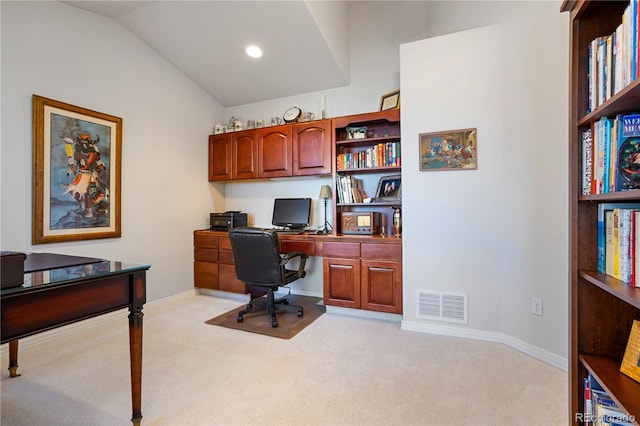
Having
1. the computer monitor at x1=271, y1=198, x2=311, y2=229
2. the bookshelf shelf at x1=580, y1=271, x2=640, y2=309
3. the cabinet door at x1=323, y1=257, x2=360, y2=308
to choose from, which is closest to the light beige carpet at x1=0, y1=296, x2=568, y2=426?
the cabinet door at x1=323, y1=257, x2=360, y2=308

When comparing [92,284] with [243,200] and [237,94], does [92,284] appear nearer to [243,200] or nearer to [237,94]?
[243,200]

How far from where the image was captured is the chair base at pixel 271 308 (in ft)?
9.59

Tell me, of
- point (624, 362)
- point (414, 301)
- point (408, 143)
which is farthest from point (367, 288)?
point (624, 362)

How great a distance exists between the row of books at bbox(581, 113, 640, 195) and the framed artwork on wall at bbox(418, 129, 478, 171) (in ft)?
4.75

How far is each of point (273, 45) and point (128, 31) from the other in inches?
61.4

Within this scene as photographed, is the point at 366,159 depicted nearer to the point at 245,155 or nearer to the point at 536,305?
the point at 245,155

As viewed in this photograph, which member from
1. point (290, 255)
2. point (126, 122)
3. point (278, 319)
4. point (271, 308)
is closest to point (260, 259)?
point (290, 255)

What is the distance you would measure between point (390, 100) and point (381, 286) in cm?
199

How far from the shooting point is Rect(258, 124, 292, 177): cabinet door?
11.9 feet

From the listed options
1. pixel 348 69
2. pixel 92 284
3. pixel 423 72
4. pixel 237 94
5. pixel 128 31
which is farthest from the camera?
pixel 237 94

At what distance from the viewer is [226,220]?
3912 millimetres

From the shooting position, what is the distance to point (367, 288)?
9.75 feet

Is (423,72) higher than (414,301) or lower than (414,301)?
higher

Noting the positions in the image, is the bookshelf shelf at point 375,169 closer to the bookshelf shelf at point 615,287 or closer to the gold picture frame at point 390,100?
the gold picture frame at point 390,100
